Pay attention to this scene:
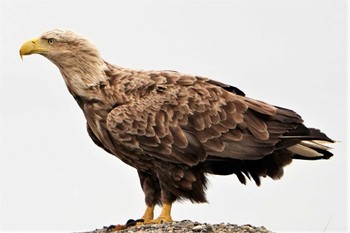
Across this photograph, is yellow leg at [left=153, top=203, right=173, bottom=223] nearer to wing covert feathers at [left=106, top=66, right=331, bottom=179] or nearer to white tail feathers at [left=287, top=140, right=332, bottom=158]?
wing covert feathers at [left=106, top=66, right=331, bottom=179]

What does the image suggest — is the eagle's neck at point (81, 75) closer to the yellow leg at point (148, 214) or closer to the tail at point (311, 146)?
the yellow leg at point (148, 214)

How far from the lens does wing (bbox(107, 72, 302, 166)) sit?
48.3 ft

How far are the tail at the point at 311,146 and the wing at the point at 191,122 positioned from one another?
207 mm

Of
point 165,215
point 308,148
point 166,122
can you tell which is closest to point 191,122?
point 166,122

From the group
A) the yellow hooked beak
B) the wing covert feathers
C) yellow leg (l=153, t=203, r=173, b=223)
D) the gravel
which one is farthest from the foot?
the yellow hooked beak

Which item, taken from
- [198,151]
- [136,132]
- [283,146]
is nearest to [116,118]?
[136,132]

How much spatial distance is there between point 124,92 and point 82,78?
0.66 metres

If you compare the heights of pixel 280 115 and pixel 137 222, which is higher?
pixel 280 115

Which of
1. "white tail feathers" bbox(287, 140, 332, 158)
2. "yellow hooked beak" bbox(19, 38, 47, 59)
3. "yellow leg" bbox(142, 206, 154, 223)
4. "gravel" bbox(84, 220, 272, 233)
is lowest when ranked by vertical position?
"gravel" bbox(84, 220, 272, 233)

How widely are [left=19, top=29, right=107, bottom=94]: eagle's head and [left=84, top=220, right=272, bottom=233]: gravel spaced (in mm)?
2226

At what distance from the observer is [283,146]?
50.2 feet

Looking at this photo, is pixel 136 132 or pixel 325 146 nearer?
pixel 136 132

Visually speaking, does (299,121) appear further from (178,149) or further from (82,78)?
(82,78)

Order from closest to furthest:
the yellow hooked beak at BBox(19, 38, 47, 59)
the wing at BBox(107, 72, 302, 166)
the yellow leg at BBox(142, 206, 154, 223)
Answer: the wing at BBox(107, 72, 302, 166) → the yellow hooked beak at BBox(19, 38, 47, 59) → the yellow leg at BBox(142, 206, 154, 223)
